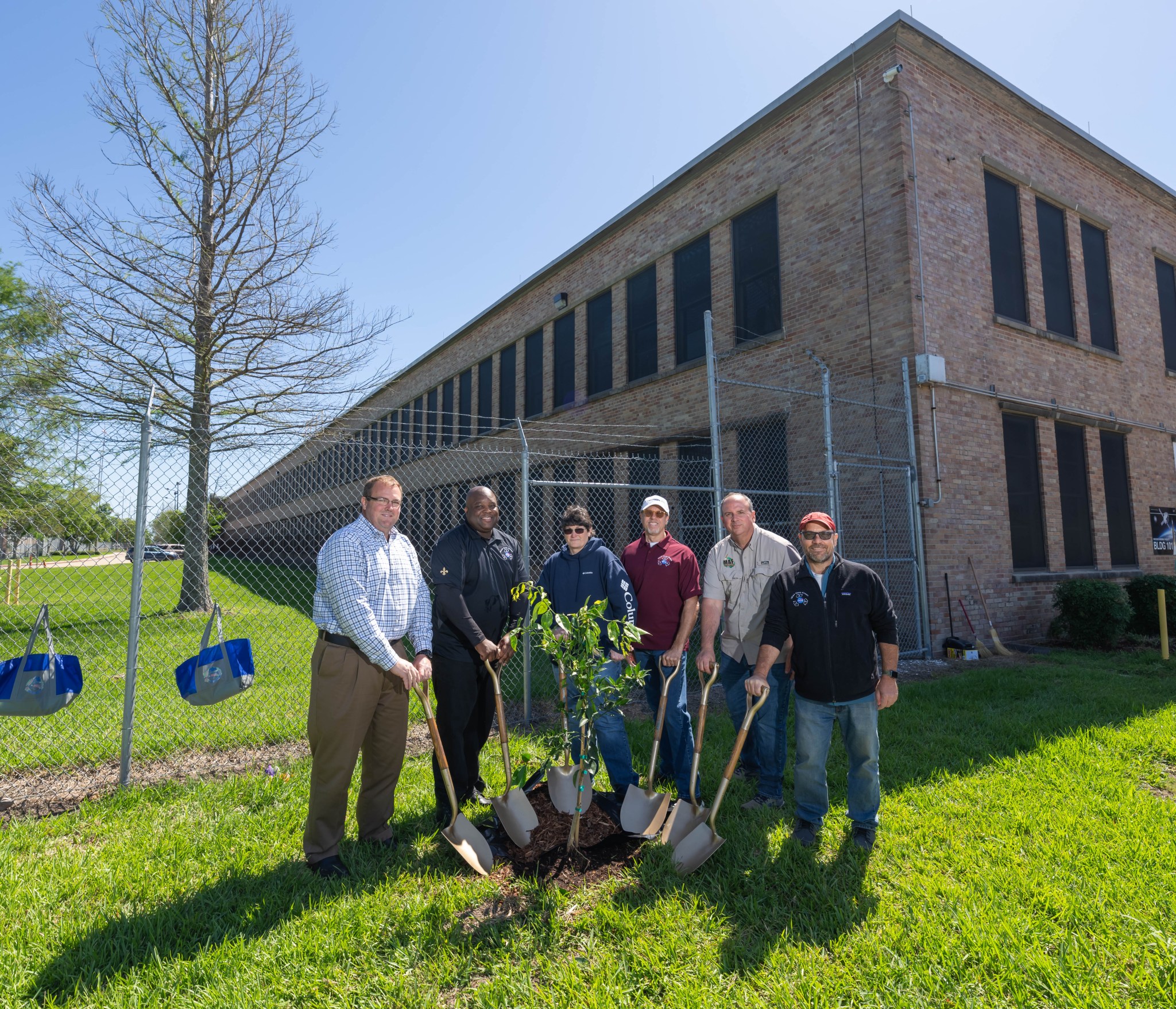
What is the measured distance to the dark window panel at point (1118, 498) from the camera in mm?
12898

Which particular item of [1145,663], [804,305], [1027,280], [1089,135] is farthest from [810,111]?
[1145,663]

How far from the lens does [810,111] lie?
1140 cm

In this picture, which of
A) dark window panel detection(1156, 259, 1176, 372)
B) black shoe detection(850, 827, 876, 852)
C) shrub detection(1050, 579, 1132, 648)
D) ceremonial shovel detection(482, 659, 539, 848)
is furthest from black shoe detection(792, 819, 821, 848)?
dark window panel detection(1156, 259, 1176, 372)

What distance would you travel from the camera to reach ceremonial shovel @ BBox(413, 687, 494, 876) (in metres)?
3.49

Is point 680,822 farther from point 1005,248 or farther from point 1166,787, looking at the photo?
point 1005,248

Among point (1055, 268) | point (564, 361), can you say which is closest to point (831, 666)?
point (1055, 268)

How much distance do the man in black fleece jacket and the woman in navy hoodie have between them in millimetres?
893

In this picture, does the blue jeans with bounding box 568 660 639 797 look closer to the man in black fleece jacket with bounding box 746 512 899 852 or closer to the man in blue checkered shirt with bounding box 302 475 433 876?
the man in black fleece jacket with bounding box 746 512 899 852

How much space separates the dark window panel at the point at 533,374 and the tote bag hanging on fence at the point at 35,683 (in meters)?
15.2

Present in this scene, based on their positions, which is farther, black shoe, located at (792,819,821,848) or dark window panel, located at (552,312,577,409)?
dark window panel, located at (552,312,577,409)

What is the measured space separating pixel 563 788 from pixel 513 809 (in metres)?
0.31

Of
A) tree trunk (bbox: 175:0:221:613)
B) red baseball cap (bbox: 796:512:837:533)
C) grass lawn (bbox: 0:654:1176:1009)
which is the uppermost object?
tree trunk (bbox: 175:0:221:613)

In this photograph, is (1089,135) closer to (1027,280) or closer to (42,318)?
(1027,280)

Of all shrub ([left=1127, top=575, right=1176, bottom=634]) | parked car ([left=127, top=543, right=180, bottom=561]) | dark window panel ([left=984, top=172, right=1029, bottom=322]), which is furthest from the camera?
dark window panel ([left=984, top=172, right=1029, bottom=322])
